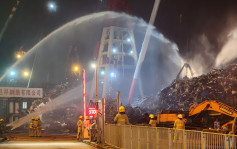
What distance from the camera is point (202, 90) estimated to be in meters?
42.5

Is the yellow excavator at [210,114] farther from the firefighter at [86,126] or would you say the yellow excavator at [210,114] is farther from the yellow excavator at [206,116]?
the firefighter at [86,126]

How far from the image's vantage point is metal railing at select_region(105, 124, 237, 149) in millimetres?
7559

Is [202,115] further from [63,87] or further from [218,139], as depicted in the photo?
[63,87]

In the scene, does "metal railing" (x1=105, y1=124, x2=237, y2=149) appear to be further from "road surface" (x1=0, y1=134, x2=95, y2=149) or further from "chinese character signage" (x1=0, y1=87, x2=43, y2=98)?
"chinese character signage" (x1=0, y1=87, x2=43, y2=98)

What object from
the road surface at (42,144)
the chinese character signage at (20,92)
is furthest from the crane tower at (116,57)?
the road surface at (42,144)

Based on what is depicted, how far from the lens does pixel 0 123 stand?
2447cm

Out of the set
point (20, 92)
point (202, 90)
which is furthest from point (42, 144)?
point (20, 92)

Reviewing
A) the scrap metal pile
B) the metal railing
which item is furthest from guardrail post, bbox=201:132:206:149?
the scrap metal pile

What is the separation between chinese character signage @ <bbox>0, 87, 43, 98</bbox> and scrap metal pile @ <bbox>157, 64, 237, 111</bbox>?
18177 mm

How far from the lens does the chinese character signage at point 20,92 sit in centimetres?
4888

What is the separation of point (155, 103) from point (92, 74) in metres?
54.9

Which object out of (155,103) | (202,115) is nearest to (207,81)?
(155,103)

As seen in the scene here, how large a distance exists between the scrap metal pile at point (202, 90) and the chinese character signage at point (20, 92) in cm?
1818

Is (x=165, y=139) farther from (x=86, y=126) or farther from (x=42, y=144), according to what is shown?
(x=86, y=126)
